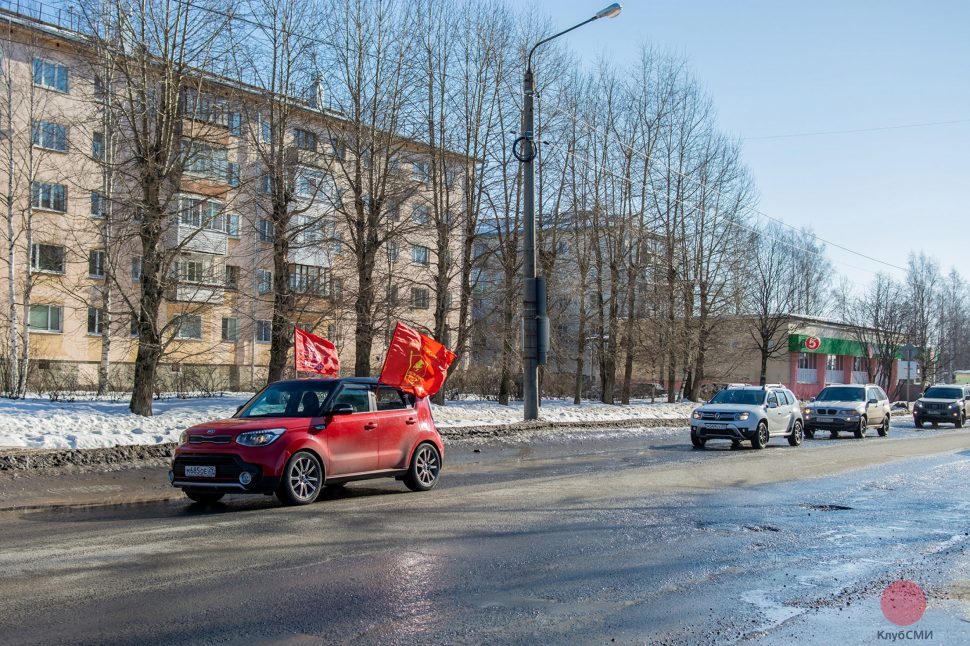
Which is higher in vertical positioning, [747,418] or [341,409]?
[341,409]

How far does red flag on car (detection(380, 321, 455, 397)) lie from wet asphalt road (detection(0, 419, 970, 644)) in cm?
157

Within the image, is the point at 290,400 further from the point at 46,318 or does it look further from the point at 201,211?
the point at 46,318

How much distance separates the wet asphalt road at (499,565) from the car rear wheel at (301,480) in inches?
10.4

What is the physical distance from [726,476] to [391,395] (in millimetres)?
6048

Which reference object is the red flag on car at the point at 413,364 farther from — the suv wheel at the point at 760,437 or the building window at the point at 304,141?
the building window at the point at 304,141

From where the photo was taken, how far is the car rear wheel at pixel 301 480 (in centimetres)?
1064

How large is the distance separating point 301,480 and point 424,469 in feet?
7.23

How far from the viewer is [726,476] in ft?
48.7

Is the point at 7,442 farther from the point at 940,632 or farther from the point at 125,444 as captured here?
the point at 940,632

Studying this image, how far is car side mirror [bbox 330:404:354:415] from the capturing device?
1130 cm


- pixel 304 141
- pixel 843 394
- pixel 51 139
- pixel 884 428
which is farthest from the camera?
pixel 51 139

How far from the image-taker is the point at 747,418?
2127cm

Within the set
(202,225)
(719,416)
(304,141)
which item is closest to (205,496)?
(202,225)

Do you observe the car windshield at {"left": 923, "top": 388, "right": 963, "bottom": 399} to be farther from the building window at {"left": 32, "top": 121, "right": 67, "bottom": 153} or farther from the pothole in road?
the building window at {"left": 32, "top": 121, "right": 67, "bottom": 153}
